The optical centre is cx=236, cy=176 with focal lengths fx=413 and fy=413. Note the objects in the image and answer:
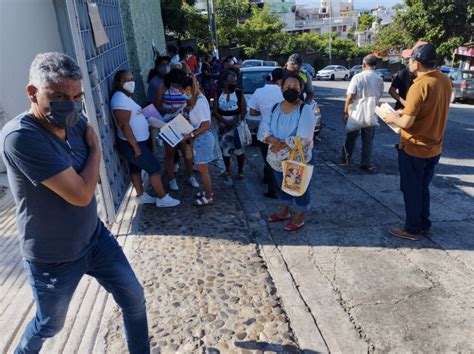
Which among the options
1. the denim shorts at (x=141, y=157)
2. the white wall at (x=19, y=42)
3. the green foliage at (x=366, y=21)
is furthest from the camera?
the green foliage at (x=366, y=21)

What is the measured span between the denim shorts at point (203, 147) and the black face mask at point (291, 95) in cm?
136

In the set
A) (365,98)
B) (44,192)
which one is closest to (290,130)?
(365,98)

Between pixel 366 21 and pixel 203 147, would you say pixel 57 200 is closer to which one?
pixel 203 147

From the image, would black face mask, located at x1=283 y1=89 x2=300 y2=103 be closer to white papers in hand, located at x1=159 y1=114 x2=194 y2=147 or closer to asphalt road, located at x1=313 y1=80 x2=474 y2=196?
white papers in hand, located at x1=159 y1=114 x2=194 y2=147

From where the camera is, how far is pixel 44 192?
203 cm

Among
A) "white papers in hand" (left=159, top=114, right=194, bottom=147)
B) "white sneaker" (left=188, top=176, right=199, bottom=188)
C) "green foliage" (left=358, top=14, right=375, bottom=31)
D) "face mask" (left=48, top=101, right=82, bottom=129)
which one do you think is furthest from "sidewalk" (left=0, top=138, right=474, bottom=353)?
"green foliage" (left=358, top=14, right=375, bottom=31)

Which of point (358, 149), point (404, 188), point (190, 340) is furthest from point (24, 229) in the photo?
point (358, 149)

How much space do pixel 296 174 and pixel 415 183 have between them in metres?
1.16

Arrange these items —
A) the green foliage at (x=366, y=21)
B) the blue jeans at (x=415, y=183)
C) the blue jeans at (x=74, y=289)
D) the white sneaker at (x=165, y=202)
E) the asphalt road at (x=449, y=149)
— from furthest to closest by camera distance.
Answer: the green foliage at (x=366, y=21), the asphalt road at (x=449, y=149), the white sneaker at (x=165, y=202), the blue jeans at (x=415, y=183), the blue jeans at (x=74, y=289)

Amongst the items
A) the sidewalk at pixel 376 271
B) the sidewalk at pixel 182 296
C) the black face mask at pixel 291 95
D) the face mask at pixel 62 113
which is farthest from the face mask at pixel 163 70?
the face mask at pixel 62 113

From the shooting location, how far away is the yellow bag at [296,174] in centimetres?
407

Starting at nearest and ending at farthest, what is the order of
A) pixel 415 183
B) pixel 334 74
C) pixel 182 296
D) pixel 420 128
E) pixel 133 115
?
1. pixel 182 296
2. pixel 420 128
3. pixel 415 183
4. pixel 133 115
5. pixel 334 74

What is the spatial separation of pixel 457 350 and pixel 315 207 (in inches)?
103

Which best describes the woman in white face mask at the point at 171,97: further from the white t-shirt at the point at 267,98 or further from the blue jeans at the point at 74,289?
the blue jeans at the point at 74,289
